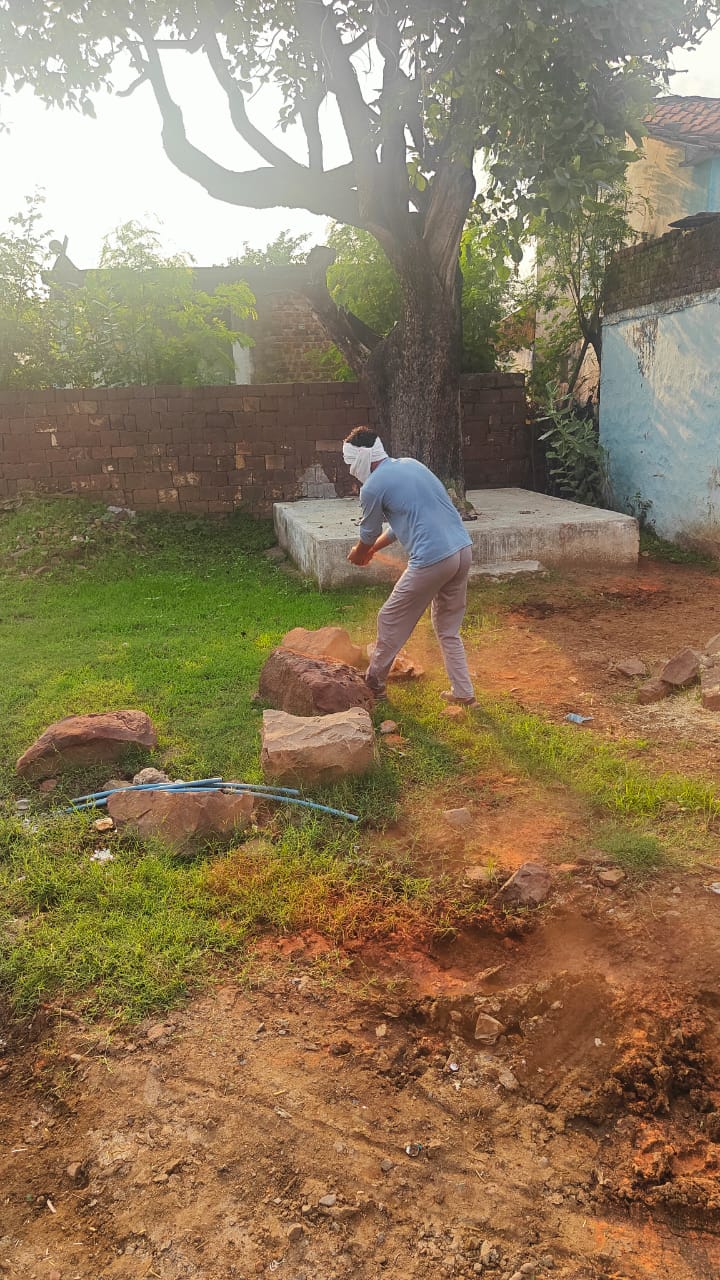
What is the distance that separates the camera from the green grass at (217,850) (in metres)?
3.19

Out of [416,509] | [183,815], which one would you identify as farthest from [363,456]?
[183,815]

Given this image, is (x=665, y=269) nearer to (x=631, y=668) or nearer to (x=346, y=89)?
(x=346, y=89)

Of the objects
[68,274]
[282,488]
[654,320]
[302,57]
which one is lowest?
[282,488]

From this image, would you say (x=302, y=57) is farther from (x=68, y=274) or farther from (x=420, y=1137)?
(x=420, y=1137)

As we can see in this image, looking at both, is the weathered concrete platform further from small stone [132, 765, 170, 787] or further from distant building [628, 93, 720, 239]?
distant building [628, 93, 720, 239]

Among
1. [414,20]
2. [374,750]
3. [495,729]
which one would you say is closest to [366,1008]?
[374,750]

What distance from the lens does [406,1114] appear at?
2463 millimetres

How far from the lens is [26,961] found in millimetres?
3105

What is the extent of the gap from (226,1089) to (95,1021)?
58 centimetres

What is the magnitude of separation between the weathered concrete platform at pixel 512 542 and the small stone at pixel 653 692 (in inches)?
136

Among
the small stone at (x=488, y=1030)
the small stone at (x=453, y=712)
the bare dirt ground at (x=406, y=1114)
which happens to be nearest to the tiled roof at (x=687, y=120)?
the small stone at (x=453, y=712)

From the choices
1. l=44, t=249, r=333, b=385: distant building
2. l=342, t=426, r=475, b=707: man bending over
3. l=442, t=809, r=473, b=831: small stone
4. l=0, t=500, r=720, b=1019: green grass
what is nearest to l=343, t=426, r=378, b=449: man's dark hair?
l=342, t=426, r=475, b=707: man bending over

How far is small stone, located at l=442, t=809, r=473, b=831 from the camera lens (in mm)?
3994

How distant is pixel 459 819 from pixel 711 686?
2.06 meters
